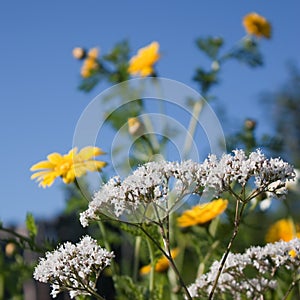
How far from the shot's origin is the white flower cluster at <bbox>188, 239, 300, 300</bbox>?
117 centimetres

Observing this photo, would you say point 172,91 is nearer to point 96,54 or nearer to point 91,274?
point 96,54

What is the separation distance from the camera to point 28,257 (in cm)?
328

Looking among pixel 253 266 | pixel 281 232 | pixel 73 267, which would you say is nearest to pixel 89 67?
pixel 281 232

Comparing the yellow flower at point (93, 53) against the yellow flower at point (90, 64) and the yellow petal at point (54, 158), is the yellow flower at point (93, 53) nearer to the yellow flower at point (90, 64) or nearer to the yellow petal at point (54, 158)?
the yellow flower at point (90, 64)

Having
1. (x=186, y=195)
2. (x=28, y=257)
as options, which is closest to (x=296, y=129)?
(x=28, y=257)

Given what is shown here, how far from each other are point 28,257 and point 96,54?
1.18m

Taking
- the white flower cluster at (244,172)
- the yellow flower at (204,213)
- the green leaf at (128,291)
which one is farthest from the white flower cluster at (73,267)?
the yellow flower at (204,213)

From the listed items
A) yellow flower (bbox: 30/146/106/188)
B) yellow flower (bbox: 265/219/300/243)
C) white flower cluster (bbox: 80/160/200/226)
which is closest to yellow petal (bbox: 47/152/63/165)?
yellow flower (bbox: 30/146/106/188)

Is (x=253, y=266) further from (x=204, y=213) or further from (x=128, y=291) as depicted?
(x=204, y=213)

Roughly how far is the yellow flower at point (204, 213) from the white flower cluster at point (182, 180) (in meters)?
0.60

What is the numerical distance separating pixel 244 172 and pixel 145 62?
56.1 inches

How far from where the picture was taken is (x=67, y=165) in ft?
5.19

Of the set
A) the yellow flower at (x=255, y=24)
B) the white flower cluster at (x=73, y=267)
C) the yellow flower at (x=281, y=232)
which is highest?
the yellow flower at (x=255, y=24)

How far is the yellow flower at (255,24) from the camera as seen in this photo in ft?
8.87
